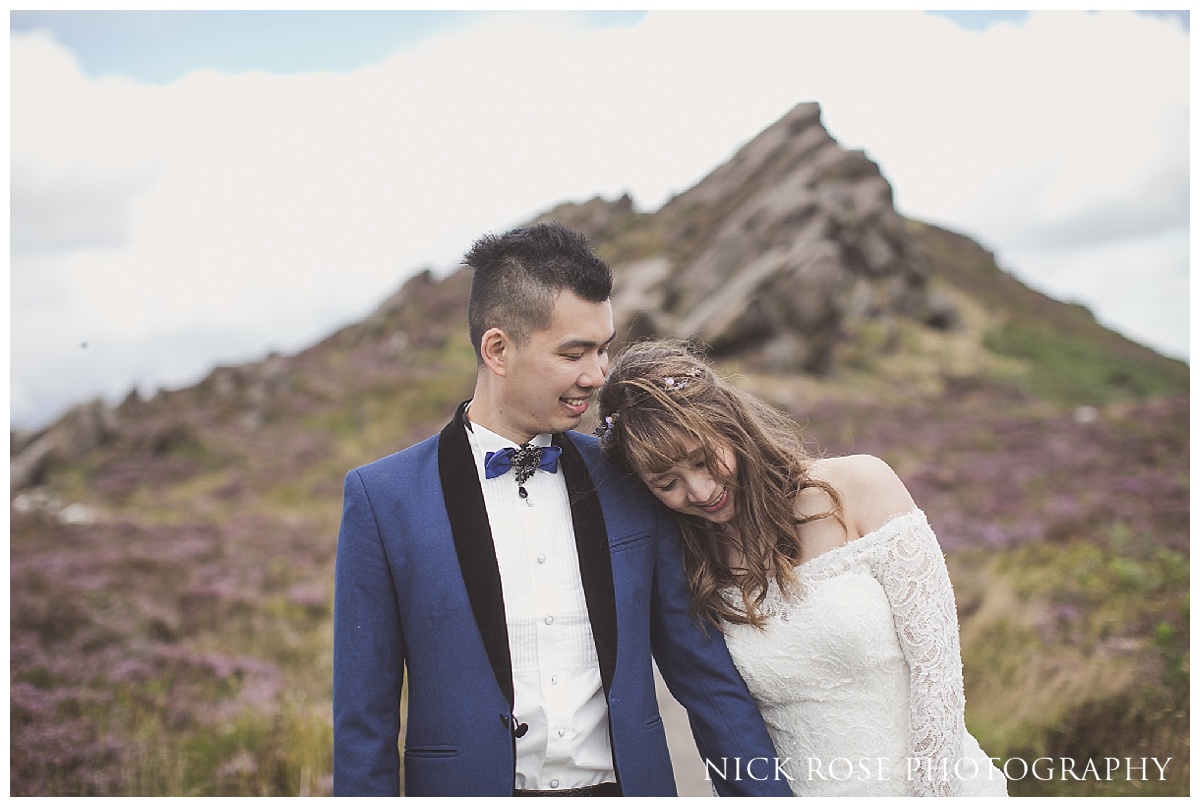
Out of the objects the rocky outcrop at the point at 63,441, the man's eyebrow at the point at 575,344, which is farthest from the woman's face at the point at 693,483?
the rocky outcrop at the point at 63,441

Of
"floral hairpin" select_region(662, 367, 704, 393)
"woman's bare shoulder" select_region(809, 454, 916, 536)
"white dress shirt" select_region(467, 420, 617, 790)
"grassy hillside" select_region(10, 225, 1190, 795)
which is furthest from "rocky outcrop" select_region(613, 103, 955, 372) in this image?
"white dress shirt" select_region(467, 420, 617, 790)

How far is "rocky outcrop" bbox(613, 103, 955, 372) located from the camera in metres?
27.9

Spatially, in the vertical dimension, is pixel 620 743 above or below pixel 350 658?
below

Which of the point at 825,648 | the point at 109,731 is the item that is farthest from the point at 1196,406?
the point at 109,731

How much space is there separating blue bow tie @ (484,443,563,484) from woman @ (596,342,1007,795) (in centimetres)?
24

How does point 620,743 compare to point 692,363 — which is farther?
point 692,363

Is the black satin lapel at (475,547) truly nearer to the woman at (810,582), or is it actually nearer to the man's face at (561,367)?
the man's face at (561,367)

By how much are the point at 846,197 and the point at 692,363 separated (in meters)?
35.9

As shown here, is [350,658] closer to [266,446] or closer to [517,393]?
[517,393]

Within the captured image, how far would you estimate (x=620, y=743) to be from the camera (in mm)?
2559

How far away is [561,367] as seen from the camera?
2.64 metres

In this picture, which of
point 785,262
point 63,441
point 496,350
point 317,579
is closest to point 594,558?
point 496,350

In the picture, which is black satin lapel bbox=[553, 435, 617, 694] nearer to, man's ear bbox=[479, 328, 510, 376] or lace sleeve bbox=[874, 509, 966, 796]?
man's ear bbox=[479, 328, 510, 376]

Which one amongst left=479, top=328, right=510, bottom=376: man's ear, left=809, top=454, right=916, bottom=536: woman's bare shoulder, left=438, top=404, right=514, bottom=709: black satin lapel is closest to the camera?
left=438, top=404, right=514, bottom=709: black satin lapel
